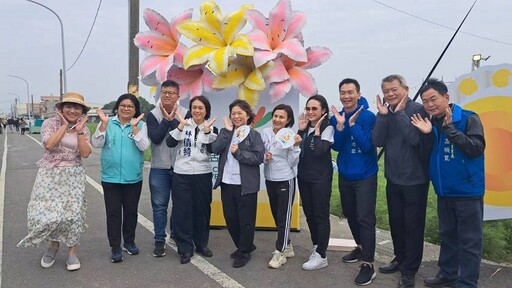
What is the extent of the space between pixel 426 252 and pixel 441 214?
1.11 m

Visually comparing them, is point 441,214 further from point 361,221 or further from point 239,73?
point 239,73

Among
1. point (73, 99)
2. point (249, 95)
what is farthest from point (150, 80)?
point (249, 95)

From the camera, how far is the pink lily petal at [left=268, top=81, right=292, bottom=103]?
4.38 metres

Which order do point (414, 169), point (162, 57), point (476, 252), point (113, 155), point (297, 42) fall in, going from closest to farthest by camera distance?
point (476, 252)
point (414, 169)
point (113, 155)
point (297, 42)
point (162, 57)

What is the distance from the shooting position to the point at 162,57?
4609 millimetres

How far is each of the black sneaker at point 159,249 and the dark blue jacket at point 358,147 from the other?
81.2 inches

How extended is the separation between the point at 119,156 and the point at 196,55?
1328 mm

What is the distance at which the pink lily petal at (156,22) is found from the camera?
4.52 meters

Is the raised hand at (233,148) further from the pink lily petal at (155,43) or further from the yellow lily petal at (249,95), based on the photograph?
the pink lily petal at (155,43)

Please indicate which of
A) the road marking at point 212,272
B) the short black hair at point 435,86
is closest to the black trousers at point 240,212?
the road marking at point 212,272

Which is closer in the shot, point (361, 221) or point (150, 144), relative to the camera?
point (361, 221)

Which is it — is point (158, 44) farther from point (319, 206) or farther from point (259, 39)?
point (319, 206)

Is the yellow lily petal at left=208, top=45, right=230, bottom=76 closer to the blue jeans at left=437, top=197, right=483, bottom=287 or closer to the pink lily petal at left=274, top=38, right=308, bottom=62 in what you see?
the pink lily petal at left=274, top=38, right=308, bottom=62

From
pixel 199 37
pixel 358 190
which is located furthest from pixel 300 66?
pixel 358 190
